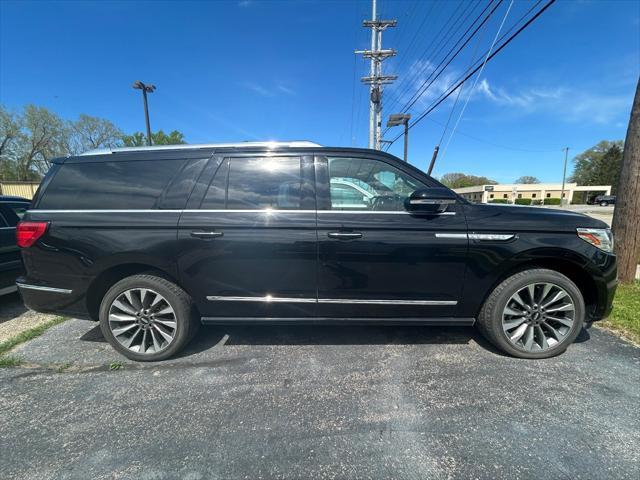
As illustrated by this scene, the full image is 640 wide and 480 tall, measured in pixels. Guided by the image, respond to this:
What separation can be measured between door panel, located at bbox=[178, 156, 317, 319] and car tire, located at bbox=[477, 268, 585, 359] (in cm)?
173

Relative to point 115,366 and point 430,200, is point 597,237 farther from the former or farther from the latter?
point 115,366

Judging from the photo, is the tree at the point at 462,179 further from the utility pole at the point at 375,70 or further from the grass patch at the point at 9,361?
the grass patch at the point at 9,361

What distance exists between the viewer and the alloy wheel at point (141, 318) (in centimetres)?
278

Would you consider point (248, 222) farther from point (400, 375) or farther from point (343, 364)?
point (400, 375)

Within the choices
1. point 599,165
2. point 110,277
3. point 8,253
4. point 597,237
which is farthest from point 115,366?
point 599,165

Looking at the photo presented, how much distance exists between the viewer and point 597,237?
8.75 ft

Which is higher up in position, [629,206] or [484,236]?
[629,206]

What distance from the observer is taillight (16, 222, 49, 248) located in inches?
104

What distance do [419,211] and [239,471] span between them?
2.30 meters

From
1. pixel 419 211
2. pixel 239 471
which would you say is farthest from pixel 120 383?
pixel 419 211

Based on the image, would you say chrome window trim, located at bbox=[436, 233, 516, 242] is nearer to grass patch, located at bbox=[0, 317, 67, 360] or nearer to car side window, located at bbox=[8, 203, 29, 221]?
grass patch, located at bbox=[0, 317, 67, 360]

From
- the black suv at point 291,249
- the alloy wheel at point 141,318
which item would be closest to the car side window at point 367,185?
the black suv at point 291,249

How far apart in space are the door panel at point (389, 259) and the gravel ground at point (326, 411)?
1.95 feet

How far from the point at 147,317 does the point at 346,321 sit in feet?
6.28
